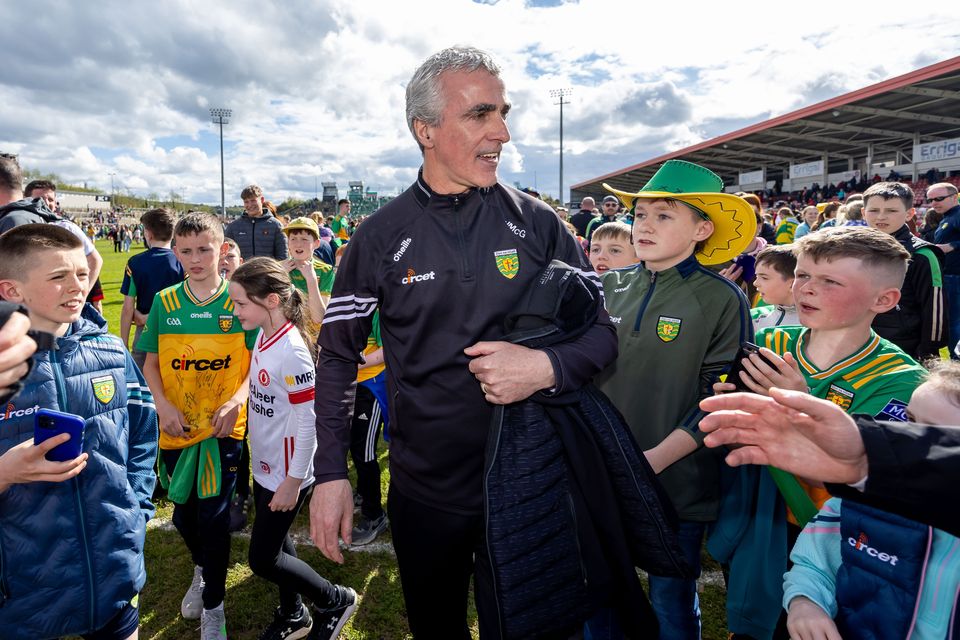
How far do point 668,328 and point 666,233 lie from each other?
0.45m

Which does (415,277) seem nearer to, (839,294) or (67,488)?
(67,488)

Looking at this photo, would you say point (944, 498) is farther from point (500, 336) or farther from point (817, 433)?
point (500, 336)

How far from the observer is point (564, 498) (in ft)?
5.46

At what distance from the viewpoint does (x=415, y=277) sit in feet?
6.29

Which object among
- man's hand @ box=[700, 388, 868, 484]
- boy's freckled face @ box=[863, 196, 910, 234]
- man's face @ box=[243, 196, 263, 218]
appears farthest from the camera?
man's face @ box=[243, 196, 263, 218]

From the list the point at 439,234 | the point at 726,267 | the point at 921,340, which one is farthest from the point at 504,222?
the point at 726,267

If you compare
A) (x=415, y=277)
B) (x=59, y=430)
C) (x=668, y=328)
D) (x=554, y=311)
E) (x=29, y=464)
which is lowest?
(x=29, y=464)

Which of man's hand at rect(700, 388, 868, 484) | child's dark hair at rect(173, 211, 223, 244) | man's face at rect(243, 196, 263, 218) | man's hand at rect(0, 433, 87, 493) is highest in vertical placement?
man's face at rect(243, 196, 263, 218)

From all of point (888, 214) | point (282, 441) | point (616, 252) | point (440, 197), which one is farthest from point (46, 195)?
point (888, 214)

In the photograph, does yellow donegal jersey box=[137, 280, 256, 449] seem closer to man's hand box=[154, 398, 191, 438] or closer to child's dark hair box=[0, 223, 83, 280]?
man's hand box=[154, 398, 191, 438]

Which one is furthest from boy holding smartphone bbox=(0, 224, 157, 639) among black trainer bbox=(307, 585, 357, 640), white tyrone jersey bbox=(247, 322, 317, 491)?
black trainer bbox=(307, 585, 357, 640)

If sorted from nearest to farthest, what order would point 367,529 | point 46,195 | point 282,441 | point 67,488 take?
point 67,488
point 282,441
point 367,529
point 46,195

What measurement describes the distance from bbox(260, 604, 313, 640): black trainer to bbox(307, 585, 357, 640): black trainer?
0.06m

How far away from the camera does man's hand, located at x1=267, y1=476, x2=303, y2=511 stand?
2.59m
